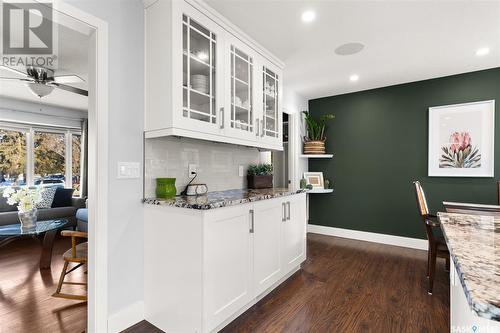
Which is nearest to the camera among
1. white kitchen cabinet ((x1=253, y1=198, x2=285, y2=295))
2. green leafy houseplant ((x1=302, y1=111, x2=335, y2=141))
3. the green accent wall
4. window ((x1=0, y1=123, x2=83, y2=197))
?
white kitchen cabinet ((x1=253, y1=198, x2=285, y2=295))

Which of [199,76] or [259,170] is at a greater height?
[199,76]

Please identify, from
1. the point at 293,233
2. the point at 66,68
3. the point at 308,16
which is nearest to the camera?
the point at 308,16

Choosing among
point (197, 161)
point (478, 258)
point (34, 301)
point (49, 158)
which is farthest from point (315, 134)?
point (49, 158)

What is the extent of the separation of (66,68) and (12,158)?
3.00 metres

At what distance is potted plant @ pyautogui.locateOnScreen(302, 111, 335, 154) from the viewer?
430cm

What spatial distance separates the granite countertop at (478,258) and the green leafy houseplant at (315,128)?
10.9 ft

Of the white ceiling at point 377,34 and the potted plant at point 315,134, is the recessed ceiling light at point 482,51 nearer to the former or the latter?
the white ceiling at point 377,34

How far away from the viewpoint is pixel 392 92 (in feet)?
13.0

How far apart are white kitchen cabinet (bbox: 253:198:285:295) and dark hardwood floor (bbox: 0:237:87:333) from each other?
138 cm

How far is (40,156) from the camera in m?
5.27

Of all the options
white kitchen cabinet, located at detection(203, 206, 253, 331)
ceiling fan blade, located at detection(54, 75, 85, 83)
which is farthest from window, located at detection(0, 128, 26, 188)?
white kitchen cabinet, located at detection(203, 206, 253, 331)

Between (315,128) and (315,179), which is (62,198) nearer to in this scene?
(315,179)

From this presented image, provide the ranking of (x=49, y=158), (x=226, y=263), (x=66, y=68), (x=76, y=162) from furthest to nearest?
1. (x=76, y=162)
2. (x=49, y=158)
3. (x=66, y=68)
4. (x=226, y=263)

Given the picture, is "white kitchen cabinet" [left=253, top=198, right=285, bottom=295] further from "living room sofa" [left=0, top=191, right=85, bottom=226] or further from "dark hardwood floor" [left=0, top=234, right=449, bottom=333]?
"living room sofa" [left=0, top=191, right=85, bottom=226]
